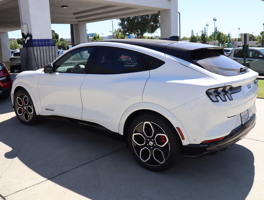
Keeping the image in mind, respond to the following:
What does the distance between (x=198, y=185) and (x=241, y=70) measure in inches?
64.1

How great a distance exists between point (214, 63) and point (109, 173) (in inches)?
76.5

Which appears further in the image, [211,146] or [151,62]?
[151,62]

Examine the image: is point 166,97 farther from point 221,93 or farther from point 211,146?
point 211,146

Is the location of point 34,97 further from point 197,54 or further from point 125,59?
point 197,54

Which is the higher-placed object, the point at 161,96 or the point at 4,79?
the point at 161,96

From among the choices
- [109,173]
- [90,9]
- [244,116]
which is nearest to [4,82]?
[109,173]

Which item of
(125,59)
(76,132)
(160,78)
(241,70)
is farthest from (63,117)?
(241,70)

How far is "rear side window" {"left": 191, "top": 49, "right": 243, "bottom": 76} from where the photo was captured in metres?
3.18

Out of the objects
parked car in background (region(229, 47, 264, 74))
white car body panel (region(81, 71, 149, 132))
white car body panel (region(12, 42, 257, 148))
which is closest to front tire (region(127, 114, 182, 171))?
white car body panel (region(12, 42, 257, 148))

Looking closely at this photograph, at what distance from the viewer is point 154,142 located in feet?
10.8

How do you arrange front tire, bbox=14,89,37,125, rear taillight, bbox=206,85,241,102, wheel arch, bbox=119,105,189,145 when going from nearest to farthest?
1. rear taillight, bbox=206,85,241,102
2. wheel arch, bbox=119,105,189,145
3. front tire, bbox=14,89,37,125

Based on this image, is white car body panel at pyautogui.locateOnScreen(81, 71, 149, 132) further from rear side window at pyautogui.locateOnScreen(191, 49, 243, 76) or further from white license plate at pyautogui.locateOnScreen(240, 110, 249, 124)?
white license plate at pyautogui.locateOnScreen(240, 110, 249, 124)

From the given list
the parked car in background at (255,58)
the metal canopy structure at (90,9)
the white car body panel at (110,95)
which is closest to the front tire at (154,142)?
the white car body panel at (110,95)

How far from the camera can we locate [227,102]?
2918 millimetres
